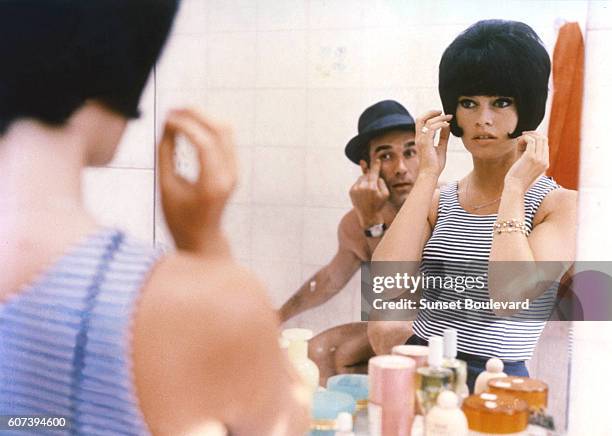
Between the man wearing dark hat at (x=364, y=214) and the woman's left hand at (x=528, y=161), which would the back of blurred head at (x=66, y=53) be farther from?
the woman's left hand at (x=528, y=161)

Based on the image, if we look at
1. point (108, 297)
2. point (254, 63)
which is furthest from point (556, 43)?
point (108, 297)

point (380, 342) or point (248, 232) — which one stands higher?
point (248, 232)

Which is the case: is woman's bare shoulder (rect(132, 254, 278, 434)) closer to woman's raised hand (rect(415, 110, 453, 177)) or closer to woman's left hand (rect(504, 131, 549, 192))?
woman's raised hand (rect(415, 110, 453, 177))

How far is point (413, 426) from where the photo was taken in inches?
46.6

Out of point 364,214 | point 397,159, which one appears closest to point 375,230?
point 364,214

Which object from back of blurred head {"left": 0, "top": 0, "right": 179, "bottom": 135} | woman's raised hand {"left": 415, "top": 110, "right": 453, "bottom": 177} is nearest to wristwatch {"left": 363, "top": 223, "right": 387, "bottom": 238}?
woman's raised hand {"left": 415, "top": 110, "right": 453, "bottom": 177}

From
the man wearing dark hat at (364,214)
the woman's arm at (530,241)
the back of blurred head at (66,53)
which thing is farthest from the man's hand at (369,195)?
the back of blurred head at (66,53)

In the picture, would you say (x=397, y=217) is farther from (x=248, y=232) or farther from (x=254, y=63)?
(x=254, y=63)

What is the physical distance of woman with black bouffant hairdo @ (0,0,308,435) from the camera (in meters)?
0.96

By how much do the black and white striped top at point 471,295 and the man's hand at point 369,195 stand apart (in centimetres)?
11

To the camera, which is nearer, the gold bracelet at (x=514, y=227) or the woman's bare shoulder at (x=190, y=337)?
the woman's bare shoulder at (x=190, y=337)

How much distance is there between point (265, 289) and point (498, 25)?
637mm

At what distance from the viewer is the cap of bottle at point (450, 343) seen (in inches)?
47.3

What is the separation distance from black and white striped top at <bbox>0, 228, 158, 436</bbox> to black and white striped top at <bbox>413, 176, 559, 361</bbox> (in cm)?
53
